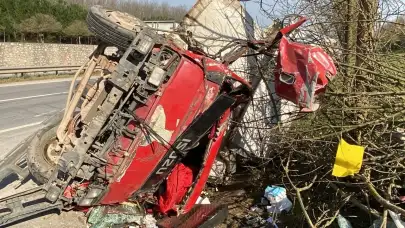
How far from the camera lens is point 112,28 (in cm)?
441

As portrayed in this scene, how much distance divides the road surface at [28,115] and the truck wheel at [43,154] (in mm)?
476

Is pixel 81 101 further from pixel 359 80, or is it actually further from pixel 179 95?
pixel 359 80

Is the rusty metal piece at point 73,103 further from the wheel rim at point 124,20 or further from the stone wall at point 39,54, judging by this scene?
the stone wall at point 39,54

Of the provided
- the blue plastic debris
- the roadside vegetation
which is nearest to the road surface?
the blue plastic debris

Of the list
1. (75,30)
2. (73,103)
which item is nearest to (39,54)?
(75,30)

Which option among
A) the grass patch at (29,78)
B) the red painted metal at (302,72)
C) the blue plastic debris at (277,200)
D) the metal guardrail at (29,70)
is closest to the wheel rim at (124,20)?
the red painted metal at (302,72)

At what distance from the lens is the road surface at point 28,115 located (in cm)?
488

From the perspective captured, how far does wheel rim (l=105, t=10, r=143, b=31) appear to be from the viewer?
4531 mm

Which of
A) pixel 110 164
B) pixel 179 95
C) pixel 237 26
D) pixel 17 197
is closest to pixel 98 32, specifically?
pixel 179 95

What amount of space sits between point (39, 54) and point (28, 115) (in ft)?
67.0

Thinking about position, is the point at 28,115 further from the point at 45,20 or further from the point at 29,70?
the point at 45,20

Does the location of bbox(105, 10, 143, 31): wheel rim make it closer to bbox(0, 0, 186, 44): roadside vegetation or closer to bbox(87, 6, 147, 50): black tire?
bbox(87, 6, 147, 50): black tire

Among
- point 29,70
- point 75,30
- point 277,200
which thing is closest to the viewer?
point 277,200

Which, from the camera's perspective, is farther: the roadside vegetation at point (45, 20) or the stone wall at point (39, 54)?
the roadside vegetation at point (45, 20)
